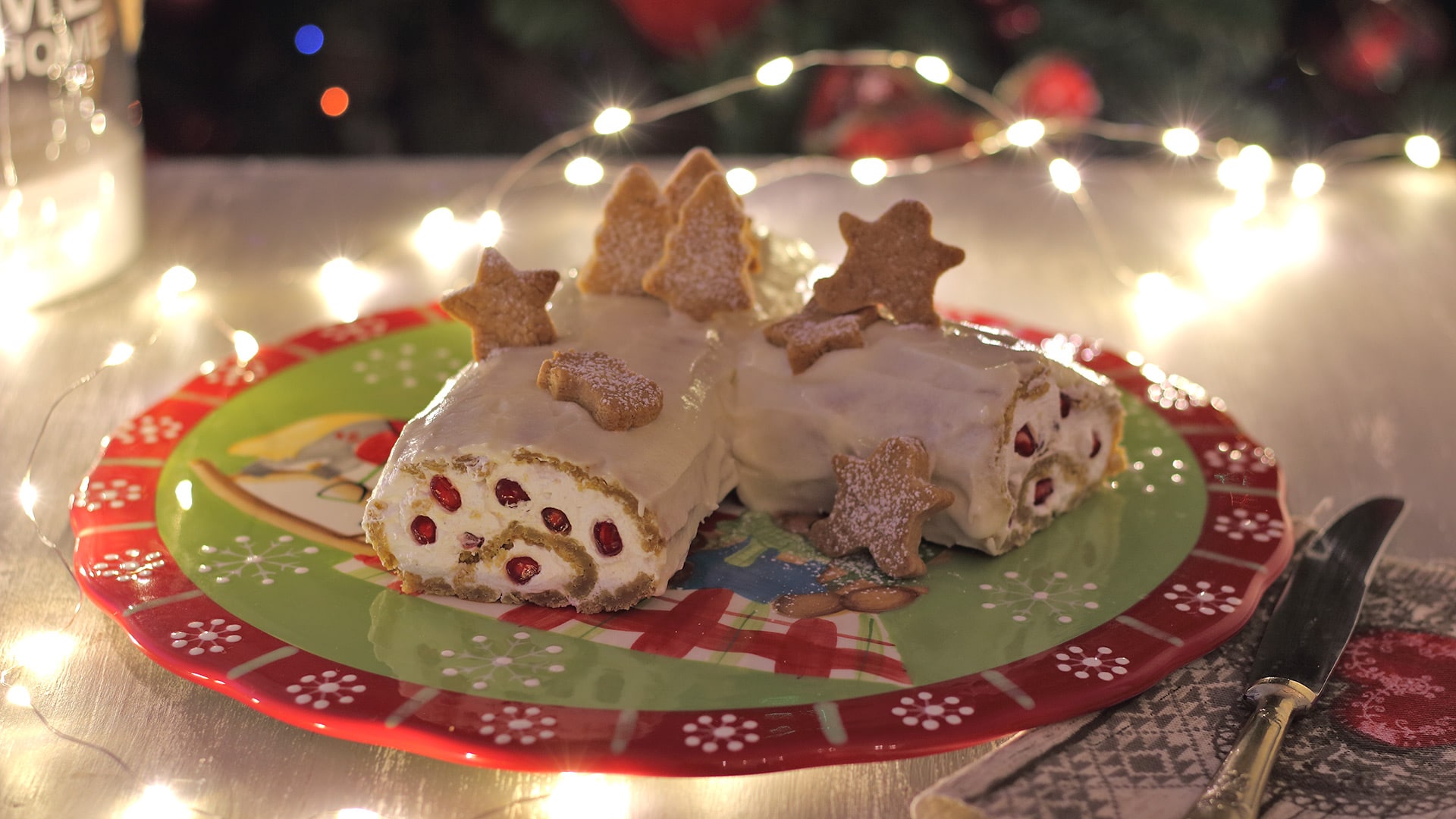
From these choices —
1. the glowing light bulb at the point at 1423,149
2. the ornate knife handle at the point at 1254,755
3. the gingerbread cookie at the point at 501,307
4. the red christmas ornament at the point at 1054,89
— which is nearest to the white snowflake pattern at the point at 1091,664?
the ornate knife handle at the point at 1254,755

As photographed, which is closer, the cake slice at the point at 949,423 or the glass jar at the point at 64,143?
the cake slice at the point at 949,423

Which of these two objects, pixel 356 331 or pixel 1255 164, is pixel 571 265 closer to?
pixel 356 331

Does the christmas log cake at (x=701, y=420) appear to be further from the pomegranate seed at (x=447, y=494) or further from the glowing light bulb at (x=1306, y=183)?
the glowing light bulb at (x=1306, y=183)

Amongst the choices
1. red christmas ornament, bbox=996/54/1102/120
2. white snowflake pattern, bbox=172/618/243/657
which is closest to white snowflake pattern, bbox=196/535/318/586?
white snowflake pattern, bbox=172/618/243/657

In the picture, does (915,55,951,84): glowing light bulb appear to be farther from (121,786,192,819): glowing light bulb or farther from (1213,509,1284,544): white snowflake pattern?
(121,786,192,819): glowing light bulb

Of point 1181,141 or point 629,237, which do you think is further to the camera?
point 1181,141

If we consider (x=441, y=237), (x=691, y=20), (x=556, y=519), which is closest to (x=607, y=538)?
(x=556, y=519)
